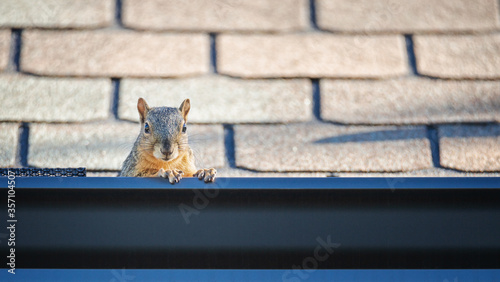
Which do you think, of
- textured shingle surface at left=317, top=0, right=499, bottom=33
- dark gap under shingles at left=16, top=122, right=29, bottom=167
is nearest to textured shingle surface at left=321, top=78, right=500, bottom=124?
textured shingle surface at left=317, top=0, right=499, bottom=33

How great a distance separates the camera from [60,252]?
0.91 m

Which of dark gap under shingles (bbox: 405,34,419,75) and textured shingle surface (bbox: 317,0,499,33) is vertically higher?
textured shingle surface (bbox: 317,0,499,33)

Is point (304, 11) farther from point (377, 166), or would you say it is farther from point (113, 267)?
point (113, 267)

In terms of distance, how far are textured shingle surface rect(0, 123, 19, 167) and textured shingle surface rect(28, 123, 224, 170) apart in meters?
0.04

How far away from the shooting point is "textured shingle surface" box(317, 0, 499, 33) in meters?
1.58

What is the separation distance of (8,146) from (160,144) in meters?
0.45

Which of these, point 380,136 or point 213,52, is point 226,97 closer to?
point 213,52

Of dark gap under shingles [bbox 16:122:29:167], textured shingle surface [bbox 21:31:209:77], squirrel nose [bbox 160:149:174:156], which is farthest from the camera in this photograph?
textured shingle surface [bbox 21:31:209:77]

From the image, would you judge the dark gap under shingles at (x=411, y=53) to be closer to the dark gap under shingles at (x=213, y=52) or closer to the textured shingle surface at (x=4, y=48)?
the dark gap under shingles at (x=213, y=52)

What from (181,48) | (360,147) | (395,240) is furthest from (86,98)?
(395,240)

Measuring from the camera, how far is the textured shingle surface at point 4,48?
1.49 meters

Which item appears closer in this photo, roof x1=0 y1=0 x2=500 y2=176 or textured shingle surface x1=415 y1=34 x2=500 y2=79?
roof x1=0 y1=0 x2=500 y2=176

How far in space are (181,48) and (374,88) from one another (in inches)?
22.9

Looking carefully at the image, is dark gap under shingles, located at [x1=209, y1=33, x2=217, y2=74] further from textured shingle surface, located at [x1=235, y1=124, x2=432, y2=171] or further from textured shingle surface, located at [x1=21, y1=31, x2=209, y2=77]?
textured shingle surface, located at [x1=235, y1=124, x2=432, y2=171]
